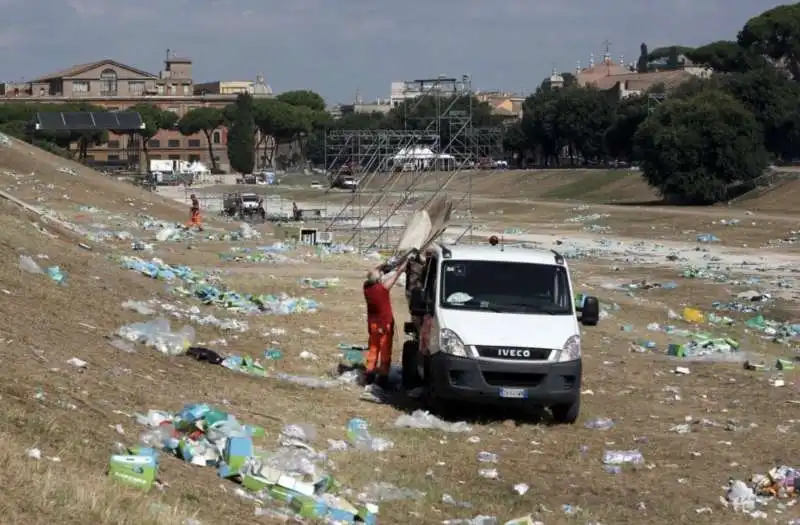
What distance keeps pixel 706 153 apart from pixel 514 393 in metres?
64.5

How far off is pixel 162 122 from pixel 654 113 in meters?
70.7

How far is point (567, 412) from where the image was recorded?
1388 cm

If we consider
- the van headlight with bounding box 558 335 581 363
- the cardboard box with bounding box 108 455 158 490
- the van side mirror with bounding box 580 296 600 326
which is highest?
the van side mirror with bounding box 580 296 600 326

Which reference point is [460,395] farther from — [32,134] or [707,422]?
[32,134]

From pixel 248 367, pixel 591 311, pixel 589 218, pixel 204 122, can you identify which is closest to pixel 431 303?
pixel 591 311

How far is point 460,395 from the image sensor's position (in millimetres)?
13484

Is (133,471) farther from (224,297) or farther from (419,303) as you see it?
(224,297)

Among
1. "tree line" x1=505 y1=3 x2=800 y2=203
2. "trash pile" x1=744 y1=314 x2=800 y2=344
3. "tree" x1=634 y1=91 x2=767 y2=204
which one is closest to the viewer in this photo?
"trash pile" x1=744 y1=314 x2=800 y2=344

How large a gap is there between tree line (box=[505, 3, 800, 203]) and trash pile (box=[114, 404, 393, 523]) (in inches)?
2577

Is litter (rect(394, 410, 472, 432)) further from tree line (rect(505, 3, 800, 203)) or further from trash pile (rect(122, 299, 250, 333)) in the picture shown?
tree line (rect(505, 3, 800, 203))

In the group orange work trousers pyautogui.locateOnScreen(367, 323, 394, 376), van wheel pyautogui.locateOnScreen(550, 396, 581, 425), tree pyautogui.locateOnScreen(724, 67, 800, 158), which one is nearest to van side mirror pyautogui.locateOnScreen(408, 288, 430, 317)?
orange work trousers pyautogui.locateOnScreen(367, 323, 394, 376)

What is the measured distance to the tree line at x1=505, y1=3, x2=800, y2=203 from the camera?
248 feet

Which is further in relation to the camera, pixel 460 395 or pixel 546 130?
pixel 546 130

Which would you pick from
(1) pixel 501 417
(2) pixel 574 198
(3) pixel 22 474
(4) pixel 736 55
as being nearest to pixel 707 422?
(1) pixel 501 417
